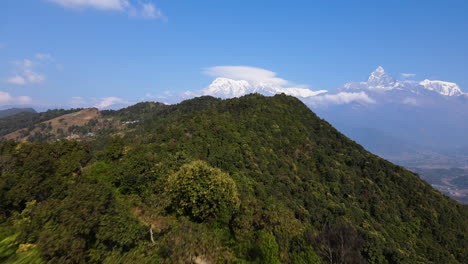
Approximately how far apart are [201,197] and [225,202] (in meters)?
2.84

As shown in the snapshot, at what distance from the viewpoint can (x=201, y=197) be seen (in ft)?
79.1

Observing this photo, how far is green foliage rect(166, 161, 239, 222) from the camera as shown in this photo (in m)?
23.8

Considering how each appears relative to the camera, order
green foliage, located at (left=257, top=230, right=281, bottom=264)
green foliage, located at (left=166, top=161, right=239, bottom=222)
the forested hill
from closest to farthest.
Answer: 1. the forested hill
2. green foliage, located at (left=257, top=230, right=281, bottom=264)
3. green foliage, located at (left=166, top=161, right=239, bottom=222)

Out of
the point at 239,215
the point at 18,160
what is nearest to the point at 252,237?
the point at 239,215

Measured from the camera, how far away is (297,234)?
79.0ft

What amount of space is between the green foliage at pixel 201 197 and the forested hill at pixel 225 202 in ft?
0.43

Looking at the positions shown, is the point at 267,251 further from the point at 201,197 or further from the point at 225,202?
the point at 201,197

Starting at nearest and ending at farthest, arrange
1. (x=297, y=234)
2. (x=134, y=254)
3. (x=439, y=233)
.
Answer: (x=134, y=254)
(x=297, y=234)
(x=439, y=233)

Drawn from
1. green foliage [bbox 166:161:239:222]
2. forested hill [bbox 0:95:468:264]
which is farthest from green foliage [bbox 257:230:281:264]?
green foliage [bbox 166:161:239:222]

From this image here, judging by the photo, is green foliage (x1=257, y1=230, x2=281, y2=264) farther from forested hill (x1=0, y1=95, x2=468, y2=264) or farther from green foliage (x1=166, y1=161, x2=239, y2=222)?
green foliage (x1=166, y1=161, x2=239, y2=222)

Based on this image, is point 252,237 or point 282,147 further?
point 282,147

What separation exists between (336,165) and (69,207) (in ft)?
259

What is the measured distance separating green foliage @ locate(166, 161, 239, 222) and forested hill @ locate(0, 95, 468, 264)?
13 centimetres

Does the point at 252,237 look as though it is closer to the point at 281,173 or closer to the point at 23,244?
the point at 23,244
